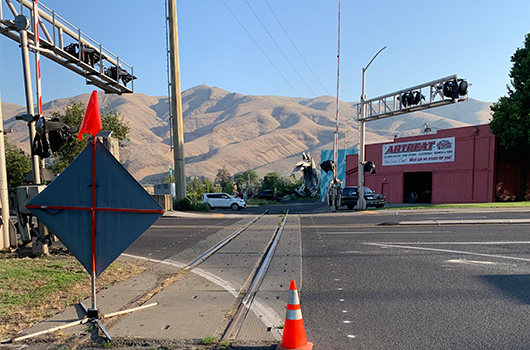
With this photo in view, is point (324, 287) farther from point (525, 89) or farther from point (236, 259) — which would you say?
point (525, 89)

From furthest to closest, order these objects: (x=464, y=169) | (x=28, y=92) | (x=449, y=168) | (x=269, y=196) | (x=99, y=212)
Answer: (x=269, y=196), (x=449, y=168), (x=464, y=169), (x=28, y=92), (x=99, y=212)

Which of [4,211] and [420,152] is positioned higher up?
[420,152]

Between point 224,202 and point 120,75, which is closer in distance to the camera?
point 120,75

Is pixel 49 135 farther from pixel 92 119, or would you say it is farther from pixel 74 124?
pixel 74 124

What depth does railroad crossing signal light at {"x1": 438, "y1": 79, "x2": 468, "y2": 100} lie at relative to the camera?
18534 millimetres

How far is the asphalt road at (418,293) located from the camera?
13.7 ft

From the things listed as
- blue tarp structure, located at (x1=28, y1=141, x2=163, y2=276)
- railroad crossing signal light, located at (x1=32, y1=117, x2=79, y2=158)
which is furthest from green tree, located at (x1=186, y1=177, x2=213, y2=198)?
blue tarp structure, located at (x1=28, y1=141, x2=163, y2=276)

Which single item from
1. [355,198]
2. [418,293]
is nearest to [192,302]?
[418,293]

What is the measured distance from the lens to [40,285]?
612 cm

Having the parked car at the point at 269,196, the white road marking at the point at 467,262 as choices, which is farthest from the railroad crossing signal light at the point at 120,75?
the parked car at the point at 269,196

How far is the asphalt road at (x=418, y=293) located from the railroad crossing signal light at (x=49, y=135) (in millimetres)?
5494

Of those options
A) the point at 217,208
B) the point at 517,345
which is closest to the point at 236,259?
the point at 517,345

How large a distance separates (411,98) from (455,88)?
8.24 feet

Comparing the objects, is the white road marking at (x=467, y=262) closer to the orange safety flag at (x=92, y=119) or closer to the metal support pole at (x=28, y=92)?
the orange safety flag at (x=92, y=119)
